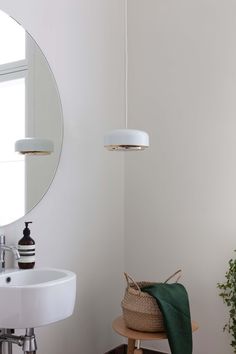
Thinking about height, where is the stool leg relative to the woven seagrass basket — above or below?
below

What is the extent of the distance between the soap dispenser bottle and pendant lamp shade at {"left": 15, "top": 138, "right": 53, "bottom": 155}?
1.21 ft

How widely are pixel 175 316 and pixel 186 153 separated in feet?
2.98

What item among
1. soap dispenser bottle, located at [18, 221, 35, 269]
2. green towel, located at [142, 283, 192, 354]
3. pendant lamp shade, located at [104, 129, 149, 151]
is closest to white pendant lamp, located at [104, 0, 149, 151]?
pendant lamp shade, located at [104, 129, 149, 151]

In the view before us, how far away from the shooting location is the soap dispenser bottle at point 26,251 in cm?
200

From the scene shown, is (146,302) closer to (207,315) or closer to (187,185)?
(207,315)

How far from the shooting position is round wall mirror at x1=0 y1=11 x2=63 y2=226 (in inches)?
80.5

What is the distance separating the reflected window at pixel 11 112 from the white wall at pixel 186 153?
34.0 inches

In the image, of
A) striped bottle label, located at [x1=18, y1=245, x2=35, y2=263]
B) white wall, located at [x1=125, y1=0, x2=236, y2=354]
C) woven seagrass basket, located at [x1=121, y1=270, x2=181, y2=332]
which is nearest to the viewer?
striped bottle label, located at [x1=18, y1=245, x2=35, y2=263]

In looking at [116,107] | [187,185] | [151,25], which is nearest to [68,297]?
[187,185]

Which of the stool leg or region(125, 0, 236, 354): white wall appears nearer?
the stool leg

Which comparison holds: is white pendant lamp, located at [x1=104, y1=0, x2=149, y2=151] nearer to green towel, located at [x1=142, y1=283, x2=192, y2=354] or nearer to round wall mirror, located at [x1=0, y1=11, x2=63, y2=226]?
round wall mirror, located at [x1=0, y1=11, x2=63, y2=226]

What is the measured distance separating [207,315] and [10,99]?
A: 150 cm

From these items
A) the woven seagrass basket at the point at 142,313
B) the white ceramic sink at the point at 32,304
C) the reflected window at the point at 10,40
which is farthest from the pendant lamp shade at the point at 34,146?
the woven seagrass basket at the point at 142,313

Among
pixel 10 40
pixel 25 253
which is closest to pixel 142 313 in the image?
pixel 25 253
